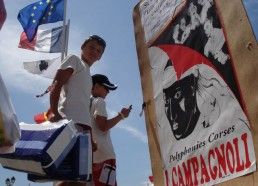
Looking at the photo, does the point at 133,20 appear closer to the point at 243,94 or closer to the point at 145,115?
the point at 145,115

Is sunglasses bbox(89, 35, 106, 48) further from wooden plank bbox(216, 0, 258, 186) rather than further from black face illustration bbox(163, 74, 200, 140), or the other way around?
wooden plank bbox(216, 0, 258, 186)

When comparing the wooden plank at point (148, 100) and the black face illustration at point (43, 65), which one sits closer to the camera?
the wooden plank at point (148, 100)

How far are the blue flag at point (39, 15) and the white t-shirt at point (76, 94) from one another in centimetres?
625

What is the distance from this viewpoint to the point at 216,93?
1.96m

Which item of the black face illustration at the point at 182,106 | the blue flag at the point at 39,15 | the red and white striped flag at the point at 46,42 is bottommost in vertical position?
the black face illustration at the point at 182,106

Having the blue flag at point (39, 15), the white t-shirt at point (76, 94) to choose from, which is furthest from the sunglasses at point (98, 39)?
the blue flag at point (39, 15)

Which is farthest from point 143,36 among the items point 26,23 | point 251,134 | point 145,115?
point 26,23

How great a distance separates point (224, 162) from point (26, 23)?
24.4ft

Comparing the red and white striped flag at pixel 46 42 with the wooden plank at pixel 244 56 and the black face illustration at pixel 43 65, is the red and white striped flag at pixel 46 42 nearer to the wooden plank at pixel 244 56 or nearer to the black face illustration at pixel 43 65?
the black face illustration at pixel 43 65

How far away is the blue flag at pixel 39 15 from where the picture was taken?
8.51 meters

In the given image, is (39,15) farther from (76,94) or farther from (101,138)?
(76,94)

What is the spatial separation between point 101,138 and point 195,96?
3.27ft

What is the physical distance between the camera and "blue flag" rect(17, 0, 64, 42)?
851 cm

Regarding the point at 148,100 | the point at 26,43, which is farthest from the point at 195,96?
the point at 26,43
